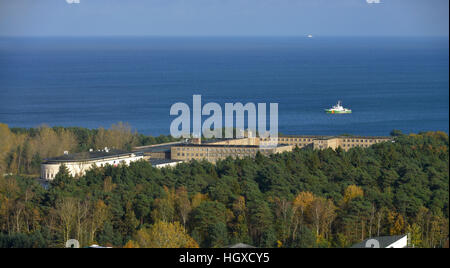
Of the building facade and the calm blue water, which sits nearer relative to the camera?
the building facade

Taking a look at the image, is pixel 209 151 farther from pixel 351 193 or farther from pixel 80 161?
pixel 351 193

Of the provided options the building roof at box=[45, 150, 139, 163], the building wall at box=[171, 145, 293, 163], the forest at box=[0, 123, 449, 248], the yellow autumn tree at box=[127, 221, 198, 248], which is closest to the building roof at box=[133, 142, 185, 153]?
the building wall at box=[171, 145, 293, 163]

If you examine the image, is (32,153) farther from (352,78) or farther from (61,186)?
(352,78)

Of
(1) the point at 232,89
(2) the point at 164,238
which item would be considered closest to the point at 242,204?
(2) the point at 164,238

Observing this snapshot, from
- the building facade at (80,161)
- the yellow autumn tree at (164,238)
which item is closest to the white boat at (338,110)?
the building facade at (80,161)

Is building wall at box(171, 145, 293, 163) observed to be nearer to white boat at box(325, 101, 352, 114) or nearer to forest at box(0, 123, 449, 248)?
forest at box(0, 123, 449, 248)

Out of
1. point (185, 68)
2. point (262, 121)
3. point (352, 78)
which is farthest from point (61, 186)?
point (185, 68)

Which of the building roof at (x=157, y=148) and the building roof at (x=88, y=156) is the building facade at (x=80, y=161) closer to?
the building roof at (x=88, y=156)
